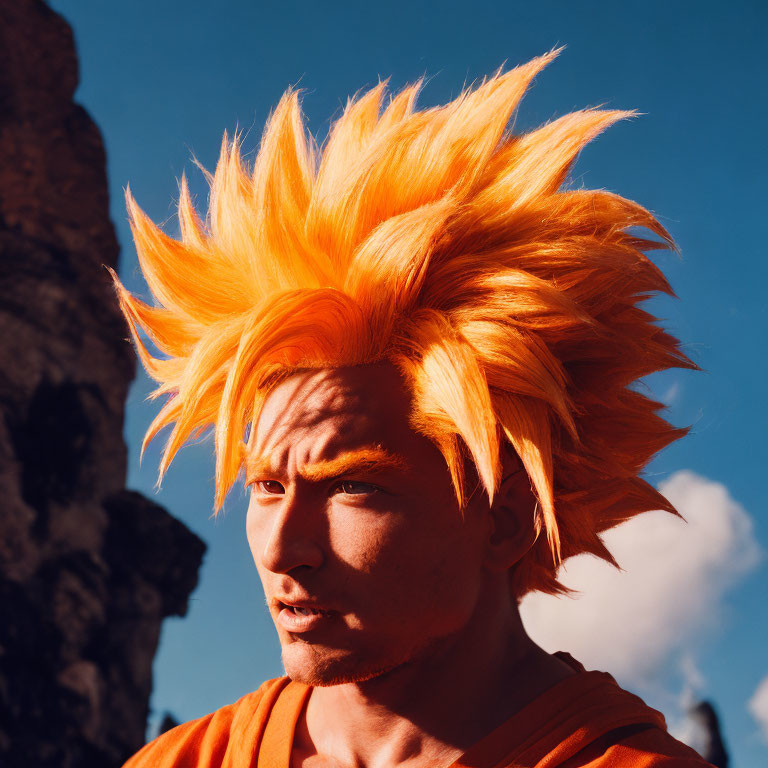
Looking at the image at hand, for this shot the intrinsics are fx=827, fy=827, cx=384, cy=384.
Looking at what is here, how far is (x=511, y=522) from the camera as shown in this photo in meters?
1.62

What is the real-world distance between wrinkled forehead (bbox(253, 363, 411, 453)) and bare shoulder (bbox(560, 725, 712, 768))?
67 cm

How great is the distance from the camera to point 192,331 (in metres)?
A: 1.84

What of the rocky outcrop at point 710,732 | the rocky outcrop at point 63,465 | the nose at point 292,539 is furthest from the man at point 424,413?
the rocky outcrop at point 63,465

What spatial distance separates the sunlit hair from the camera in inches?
60.1

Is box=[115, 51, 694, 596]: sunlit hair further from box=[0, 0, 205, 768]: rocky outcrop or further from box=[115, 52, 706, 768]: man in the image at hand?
box=[0, 0, 205, 768]: rocky outcrop

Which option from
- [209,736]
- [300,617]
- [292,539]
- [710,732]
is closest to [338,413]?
[292,539]

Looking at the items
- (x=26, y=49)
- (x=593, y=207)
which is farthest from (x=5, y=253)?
(x=593, y=207)

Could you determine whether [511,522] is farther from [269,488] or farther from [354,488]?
[269,488]

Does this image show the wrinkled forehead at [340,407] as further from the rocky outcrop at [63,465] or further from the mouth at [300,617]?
the rocky outcrop at [63,465]

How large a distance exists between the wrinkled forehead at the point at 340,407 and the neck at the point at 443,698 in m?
0.42

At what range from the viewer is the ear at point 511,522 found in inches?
62.9

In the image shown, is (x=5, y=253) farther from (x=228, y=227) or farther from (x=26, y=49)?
(x=228, y=227)

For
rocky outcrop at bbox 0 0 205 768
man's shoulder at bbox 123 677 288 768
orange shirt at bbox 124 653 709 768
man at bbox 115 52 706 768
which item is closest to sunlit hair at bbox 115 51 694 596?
man at bbox 115 52 706 768

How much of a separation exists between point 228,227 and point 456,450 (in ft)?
2.46
